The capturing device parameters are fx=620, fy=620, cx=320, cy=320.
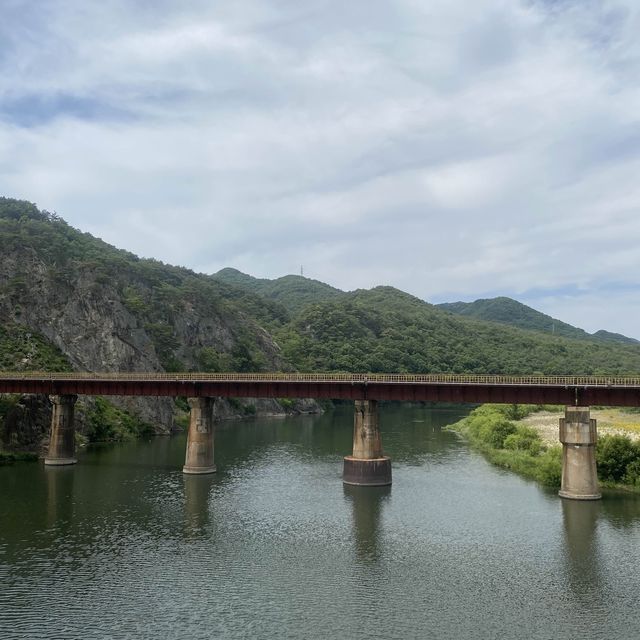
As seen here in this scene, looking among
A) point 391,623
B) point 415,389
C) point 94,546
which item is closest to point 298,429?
point 415,389

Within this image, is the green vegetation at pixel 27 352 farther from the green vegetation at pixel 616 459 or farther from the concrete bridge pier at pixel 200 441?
the green vegetation at pixel 616 459

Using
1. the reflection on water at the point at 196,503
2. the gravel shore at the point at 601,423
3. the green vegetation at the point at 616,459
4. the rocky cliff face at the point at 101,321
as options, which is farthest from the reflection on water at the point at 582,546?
the rocky cliff face at the point at 101,321

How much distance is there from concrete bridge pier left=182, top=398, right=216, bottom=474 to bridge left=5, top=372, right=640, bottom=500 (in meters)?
0.12

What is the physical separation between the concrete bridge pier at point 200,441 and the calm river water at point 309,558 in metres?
2.59

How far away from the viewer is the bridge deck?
59500 mm

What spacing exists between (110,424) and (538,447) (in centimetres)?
7243

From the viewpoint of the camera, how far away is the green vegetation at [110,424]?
10738 cm

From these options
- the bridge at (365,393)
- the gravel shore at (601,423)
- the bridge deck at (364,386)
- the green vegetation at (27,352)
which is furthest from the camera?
the green vegetation at (27,352)

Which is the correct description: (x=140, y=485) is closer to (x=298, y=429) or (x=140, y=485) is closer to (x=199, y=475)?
(x=199, y=475)

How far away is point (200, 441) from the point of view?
7444cm

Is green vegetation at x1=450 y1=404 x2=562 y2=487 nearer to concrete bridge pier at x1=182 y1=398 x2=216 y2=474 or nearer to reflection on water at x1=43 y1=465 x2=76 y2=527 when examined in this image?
concrete bridge pier at x1=182 y1=398 x2=216 y2=474

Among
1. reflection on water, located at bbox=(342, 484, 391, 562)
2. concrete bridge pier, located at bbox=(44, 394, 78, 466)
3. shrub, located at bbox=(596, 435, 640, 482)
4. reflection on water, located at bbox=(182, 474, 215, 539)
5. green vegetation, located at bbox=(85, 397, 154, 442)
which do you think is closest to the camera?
reflection on water, located at bbox=(342, 484, 391, 562)

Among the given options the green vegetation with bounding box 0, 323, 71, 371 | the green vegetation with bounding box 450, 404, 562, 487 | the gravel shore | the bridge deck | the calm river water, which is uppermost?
the green vegetation with bounding box 0, 323, 71, 371

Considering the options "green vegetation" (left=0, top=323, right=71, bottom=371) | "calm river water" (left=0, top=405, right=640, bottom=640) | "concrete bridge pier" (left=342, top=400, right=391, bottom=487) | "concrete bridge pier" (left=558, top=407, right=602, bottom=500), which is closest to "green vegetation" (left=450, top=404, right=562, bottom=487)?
"calm river water" (left=0, top=405, right=640, bottom=640)
